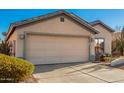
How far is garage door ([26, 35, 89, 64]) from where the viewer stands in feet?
43.1

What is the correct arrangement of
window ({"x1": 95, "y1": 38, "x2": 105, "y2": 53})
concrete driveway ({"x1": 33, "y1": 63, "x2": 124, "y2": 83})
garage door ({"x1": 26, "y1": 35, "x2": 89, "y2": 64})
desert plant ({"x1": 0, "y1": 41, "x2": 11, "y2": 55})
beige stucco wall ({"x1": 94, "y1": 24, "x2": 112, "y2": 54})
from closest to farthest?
concrete driveway ({"x1": 33, "y1": 63, "x2": 124, "y2": 83}) < garage door ({"x1": 26, "y1": 35, "x2": 89, "y2": 64}) < desert plant ({"x1": 0, "y1": 41, "x2": 11, "y2": 55}) < window ({"x1": 95, "y1": 38, "x2": 105, "y2": 53}) < beige stucco wall ({"x1": 94, "y1": 24, "x2": 112, "y2": 54})

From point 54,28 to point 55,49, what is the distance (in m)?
1.65

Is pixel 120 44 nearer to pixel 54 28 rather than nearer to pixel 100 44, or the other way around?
pixel 100 44

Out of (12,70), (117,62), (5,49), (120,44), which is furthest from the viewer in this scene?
(120,44)

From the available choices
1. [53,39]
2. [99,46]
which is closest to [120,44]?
[99,46]

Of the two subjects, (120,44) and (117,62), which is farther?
(120,44)

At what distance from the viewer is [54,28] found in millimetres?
13930

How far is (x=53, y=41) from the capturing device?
13945 mm

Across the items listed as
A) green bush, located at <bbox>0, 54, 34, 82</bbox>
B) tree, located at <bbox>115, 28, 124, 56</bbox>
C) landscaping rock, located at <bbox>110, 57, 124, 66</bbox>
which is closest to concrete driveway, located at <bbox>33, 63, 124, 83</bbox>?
green bush, located at <bbox>0, 54, 34, 82</bbox>

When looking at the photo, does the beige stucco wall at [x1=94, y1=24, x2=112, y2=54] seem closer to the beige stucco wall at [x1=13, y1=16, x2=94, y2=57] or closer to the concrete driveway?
the beige stucco wall at [x1=13, y1=16, x2=94, y2=57]
